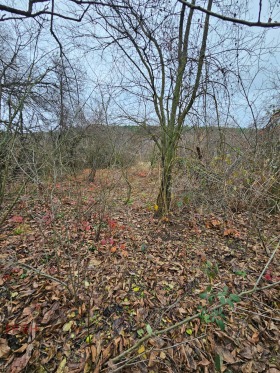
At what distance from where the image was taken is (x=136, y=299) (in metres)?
1.91

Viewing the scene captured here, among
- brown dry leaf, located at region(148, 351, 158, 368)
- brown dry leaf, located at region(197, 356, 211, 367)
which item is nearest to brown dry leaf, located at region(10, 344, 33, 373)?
brown dry leaf, located at region(148, 351, 158, 368)

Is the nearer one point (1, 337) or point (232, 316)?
point (1, 337)

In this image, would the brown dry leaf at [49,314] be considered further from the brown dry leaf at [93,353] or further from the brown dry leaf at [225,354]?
the brown dry leaf at [225,354]

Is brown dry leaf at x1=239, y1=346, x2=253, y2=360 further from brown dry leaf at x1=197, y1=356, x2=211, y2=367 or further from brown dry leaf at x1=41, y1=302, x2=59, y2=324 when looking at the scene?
brown dry leaf at x1=41, y1=302, x2=59, y2=324

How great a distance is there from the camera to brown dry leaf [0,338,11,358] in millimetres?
1388

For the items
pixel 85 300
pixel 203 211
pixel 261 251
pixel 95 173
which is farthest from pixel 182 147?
pixel 95 173

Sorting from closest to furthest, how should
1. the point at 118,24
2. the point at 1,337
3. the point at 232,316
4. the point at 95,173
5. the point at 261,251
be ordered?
1. the point at 1,337
2. the point at 232,316
3. the point at 261,251
4. the point at 118,24
5. the point at 95,173

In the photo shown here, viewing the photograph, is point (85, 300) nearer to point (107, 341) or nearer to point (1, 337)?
point (107, 341)

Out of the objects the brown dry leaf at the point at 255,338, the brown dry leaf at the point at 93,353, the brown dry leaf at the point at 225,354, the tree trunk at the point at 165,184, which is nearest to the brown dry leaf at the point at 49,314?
the brown dry leaf at the point at 93,353

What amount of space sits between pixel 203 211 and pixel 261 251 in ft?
4.23

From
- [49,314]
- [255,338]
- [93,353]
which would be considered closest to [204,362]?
[255,338]

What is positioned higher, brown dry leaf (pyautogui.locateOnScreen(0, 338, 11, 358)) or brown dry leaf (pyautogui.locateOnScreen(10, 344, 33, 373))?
brown dry leaf (pyautogui.locateOnScreen(0, 338, 11, 358))

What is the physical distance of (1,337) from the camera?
1.49m

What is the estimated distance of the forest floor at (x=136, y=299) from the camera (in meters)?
1.40
